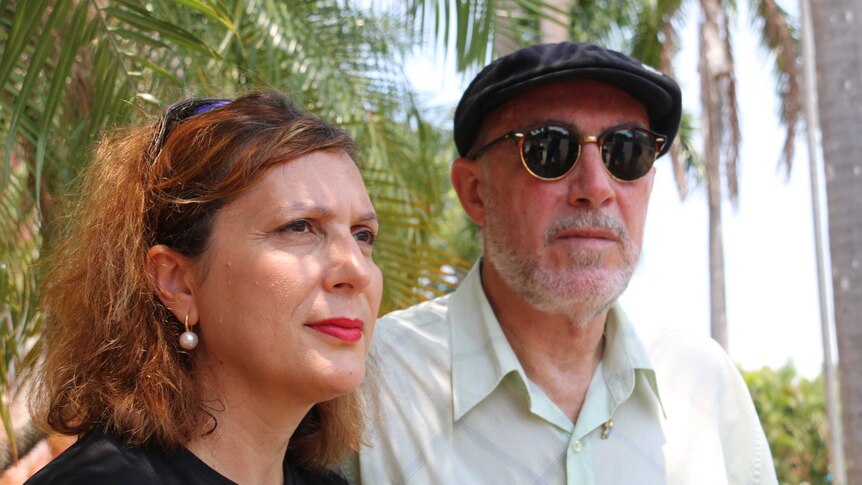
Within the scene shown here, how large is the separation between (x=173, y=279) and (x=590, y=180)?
4.01 feet

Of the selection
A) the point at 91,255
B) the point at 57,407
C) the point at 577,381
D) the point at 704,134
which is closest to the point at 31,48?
the point at 91,255

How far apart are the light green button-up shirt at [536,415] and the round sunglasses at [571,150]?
0.41m

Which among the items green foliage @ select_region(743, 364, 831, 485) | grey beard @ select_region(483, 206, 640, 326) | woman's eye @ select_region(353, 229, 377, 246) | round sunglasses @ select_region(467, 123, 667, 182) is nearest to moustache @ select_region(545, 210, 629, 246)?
grey beard @ select_region(483, 206, 640, 326)

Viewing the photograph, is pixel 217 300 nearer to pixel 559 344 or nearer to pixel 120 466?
pixel 120 466

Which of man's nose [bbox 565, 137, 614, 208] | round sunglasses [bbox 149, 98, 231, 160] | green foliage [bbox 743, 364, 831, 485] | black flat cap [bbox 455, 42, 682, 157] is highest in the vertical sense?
black flat cap [bbox 455, 42, 682, 157]

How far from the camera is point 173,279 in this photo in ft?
6.95

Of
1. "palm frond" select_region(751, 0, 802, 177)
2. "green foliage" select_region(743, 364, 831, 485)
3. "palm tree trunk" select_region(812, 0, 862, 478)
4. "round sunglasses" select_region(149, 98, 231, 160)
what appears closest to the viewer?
"round sunglasses" select_region(149, 98, 231, 160)

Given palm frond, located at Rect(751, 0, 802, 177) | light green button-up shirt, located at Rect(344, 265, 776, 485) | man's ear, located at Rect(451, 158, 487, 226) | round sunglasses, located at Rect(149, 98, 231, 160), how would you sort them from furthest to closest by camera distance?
palm frond, located at Rect(751, 0, 802, 177), man's ear, located at Rect(451, 158, 487, 226), light green button-up shirt, located at Rect(344, 265, 776, 485), round sunglasses, located at Rect(149, 98, 231, 160)

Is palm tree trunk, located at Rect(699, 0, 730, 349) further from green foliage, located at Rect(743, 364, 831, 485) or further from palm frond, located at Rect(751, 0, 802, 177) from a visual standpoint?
green foliage, located at Rect(743, 364, 831, 485)

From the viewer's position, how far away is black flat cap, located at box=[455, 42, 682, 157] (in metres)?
2.80

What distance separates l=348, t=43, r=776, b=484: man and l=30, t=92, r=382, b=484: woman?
595mm

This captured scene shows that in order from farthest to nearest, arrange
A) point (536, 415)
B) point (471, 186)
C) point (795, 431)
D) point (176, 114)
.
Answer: point (795, 431), point (471, 186), point (536, 415), point (176, 114)

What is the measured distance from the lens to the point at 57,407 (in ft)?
6.91

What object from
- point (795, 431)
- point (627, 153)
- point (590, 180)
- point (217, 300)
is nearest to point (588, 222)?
point (590, 180)
